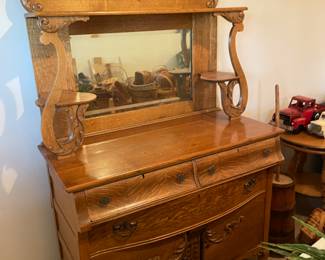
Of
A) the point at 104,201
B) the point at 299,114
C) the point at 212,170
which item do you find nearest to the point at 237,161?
the point at 212,170

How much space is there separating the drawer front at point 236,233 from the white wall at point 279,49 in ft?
2.51

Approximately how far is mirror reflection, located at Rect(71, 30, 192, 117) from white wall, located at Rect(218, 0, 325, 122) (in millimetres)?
344

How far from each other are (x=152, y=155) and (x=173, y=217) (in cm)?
28

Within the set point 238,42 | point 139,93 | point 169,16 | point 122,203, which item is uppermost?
point 169,16

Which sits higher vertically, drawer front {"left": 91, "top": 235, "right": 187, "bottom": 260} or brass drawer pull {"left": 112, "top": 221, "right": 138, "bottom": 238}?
brass drawer pull {"left": 112, "top": 221, "right": 138, "bottom": 238}

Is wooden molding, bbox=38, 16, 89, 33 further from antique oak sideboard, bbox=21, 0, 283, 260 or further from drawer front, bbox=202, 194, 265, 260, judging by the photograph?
drawer front, bbox=202, 194, 265, 260

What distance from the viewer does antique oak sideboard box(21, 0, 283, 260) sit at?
1.26 metres

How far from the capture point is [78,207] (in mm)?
1171

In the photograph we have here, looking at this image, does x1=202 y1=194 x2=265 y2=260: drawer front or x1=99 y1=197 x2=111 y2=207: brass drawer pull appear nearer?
x1=99 y1=197 x2=111 y2=207: brass drawer pull

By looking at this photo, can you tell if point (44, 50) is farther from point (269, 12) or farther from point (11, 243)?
point (269, 12)

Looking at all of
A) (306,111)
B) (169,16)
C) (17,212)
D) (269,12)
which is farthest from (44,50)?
(306,111)

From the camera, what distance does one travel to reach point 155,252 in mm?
1449

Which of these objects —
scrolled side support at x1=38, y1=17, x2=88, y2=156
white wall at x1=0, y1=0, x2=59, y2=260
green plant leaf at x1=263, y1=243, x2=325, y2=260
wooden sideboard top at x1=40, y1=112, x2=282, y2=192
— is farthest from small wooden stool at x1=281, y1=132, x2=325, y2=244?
white wall at x1=0, y1=0, x2=59, y2=260

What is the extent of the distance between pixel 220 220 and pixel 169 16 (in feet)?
3.30
